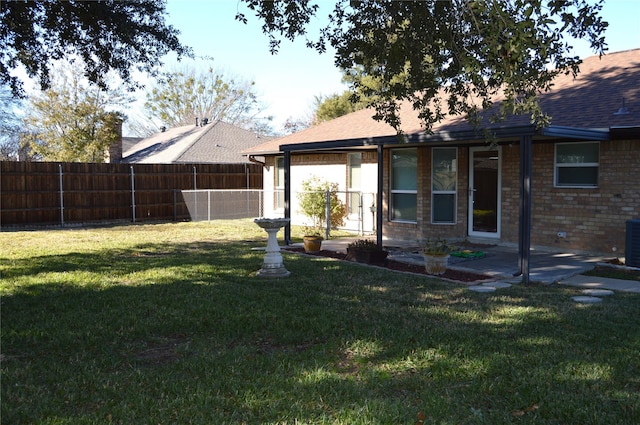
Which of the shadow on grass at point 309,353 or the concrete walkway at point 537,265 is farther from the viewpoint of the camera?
the concrete walkway at point 537,265

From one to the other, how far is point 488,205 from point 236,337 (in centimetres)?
875

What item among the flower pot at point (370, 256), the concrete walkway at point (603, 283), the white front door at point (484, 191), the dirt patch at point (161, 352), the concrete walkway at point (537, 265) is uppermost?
the white front door at point (484, 191)

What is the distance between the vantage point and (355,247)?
413 inches

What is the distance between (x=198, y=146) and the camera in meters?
27.4

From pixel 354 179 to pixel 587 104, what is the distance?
6.83 meters

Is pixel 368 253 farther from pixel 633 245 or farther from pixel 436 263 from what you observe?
pixel 633 245

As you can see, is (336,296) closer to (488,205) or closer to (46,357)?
(46,357)

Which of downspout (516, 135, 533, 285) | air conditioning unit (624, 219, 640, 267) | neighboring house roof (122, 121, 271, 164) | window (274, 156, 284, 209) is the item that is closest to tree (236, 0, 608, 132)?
downspout (516, 135, 533, 285)

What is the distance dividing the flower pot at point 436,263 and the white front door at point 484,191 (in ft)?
12.8

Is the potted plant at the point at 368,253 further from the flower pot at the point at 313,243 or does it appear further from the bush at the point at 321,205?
the bush at the point at 321,205

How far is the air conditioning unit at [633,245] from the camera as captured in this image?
935 cm

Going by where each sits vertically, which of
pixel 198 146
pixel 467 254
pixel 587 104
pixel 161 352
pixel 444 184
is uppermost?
pixel 198 146

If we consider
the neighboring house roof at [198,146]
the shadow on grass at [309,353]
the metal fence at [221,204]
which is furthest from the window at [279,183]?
the shadow on grass at [309,353]

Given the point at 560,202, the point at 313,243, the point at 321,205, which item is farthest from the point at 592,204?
the point at 321,205
